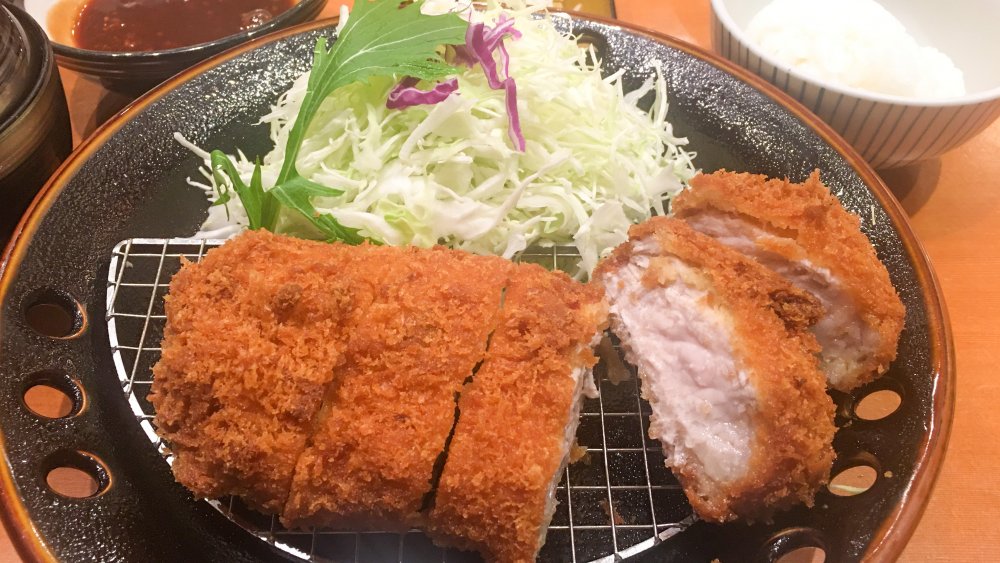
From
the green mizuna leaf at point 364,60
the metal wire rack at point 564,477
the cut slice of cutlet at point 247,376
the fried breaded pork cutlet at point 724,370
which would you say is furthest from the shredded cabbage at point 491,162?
the cut slice of cutlet at point 247,376

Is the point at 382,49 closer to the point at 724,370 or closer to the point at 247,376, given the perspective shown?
the point at 247,376

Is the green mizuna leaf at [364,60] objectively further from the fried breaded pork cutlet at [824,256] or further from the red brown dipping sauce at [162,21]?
the fried breaded pork cutlet at [824,256]

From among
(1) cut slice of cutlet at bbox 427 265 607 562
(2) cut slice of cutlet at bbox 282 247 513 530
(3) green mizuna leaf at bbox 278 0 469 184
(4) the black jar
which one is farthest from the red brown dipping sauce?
(1) cut slice of cutlet at bbox 427 265 607 562

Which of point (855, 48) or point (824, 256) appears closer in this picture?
point (824, 256)

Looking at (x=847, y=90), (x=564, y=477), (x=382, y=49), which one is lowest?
(x=564, y=477)

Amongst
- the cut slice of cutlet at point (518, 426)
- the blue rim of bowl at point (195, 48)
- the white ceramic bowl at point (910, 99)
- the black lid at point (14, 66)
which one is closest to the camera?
the cut slice of cutlet at point (518, 426)

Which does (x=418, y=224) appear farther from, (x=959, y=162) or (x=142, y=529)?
(x=959, y=162)

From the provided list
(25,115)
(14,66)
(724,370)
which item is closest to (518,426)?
(724,370)
